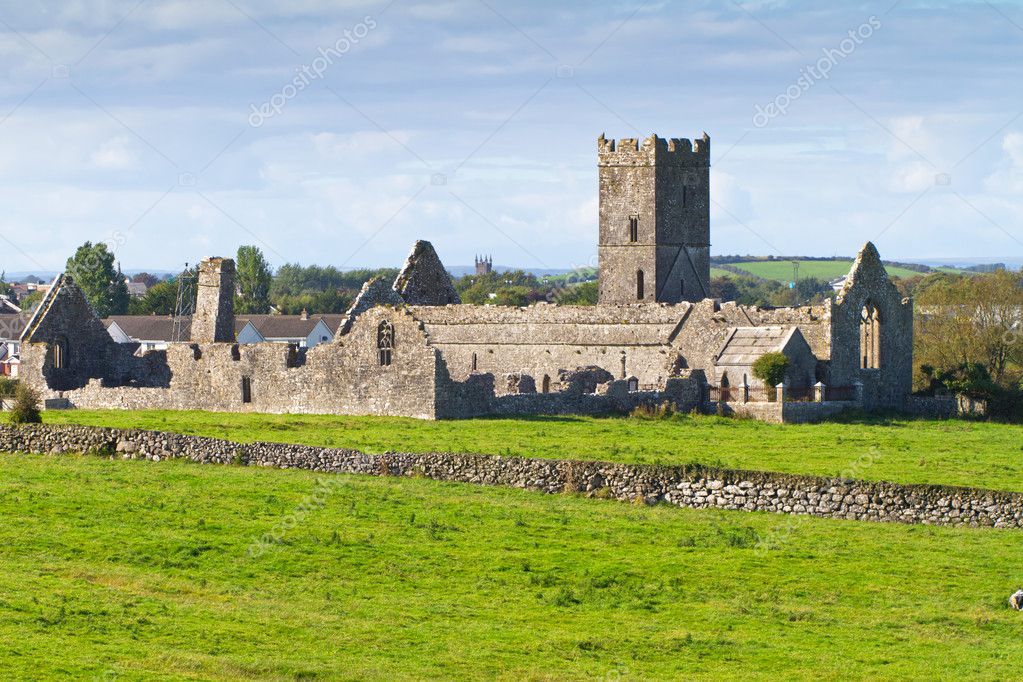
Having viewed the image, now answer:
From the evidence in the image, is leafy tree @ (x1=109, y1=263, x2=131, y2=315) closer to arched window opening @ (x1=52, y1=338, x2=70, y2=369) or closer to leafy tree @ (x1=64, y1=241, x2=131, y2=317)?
leafy tree @ (x1=64, y1=241, x2=131, y2=317)

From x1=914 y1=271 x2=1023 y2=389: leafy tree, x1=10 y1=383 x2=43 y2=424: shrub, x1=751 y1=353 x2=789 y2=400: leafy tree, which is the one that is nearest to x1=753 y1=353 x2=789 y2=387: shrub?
x1=751 y1=353 x2=789 y2=400: leafy tree

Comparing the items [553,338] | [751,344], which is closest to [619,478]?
[751,344]

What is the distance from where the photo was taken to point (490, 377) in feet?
156

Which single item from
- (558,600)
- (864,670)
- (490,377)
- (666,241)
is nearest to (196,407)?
(490,377)

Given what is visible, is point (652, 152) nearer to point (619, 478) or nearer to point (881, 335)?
point (881, 335)

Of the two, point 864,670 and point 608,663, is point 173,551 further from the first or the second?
point 864,670

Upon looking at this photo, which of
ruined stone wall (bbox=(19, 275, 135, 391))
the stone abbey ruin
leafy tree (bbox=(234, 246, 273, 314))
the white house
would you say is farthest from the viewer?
leafy tree (bbox=(234, 246, 273, 314))

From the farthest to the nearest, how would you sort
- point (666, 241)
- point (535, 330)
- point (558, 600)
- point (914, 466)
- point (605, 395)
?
point (666, 241)
point (535, 330)
point (605, 395)
point (914, 466)
point (558, 600)

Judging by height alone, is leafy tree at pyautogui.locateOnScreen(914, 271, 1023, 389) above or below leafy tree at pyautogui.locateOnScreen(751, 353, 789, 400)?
above

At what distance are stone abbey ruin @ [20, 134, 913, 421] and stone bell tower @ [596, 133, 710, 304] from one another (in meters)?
0.06

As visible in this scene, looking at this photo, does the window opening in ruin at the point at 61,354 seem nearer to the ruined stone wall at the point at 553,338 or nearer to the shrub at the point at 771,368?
the ruined stone wall at the point at 553,338

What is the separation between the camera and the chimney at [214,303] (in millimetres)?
52875

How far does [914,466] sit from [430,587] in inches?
623

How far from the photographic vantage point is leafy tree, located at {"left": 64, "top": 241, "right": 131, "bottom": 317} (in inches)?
4562
